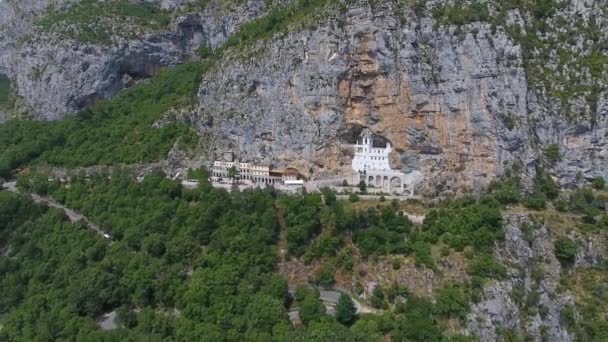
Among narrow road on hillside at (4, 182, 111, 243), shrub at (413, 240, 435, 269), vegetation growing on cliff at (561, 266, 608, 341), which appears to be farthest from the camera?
narrow road on hillside at (4, 182, 111, 243)

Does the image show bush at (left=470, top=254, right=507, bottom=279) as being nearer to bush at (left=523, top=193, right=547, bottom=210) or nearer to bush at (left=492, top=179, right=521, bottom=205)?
bush at (left=492, top=179, right=521, bottom=205)

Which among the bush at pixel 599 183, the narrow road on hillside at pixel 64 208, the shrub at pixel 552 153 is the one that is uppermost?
the shrub at pixel 552 153

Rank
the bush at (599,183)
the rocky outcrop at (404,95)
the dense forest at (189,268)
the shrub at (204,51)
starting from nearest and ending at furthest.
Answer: the dense forest at (189,268), the rocky outcrop at (404,95), the bush at (599,183), the shrub at (204,51)

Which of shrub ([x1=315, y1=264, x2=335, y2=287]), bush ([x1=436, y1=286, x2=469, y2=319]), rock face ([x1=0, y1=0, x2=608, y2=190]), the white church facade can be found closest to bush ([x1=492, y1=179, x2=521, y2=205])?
rock face ([x1=0, y1=0, x2=608, y2=190])

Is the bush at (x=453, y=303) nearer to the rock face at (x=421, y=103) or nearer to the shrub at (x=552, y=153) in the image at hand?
the rock face at (x=421, y=103)

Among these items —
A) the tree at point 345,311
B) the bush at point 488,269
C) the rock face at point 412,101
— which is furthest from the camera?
the rock face at point 412,101

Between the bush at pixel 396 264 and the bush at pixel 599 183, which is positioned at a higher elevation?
the bush at pixel 599 183

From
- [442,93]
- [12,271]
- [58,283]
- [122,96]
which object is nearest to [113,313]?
[58,283]

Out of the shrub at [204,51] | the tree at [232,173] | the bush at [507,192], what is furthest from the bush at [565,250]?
the shrub at [204,51]
